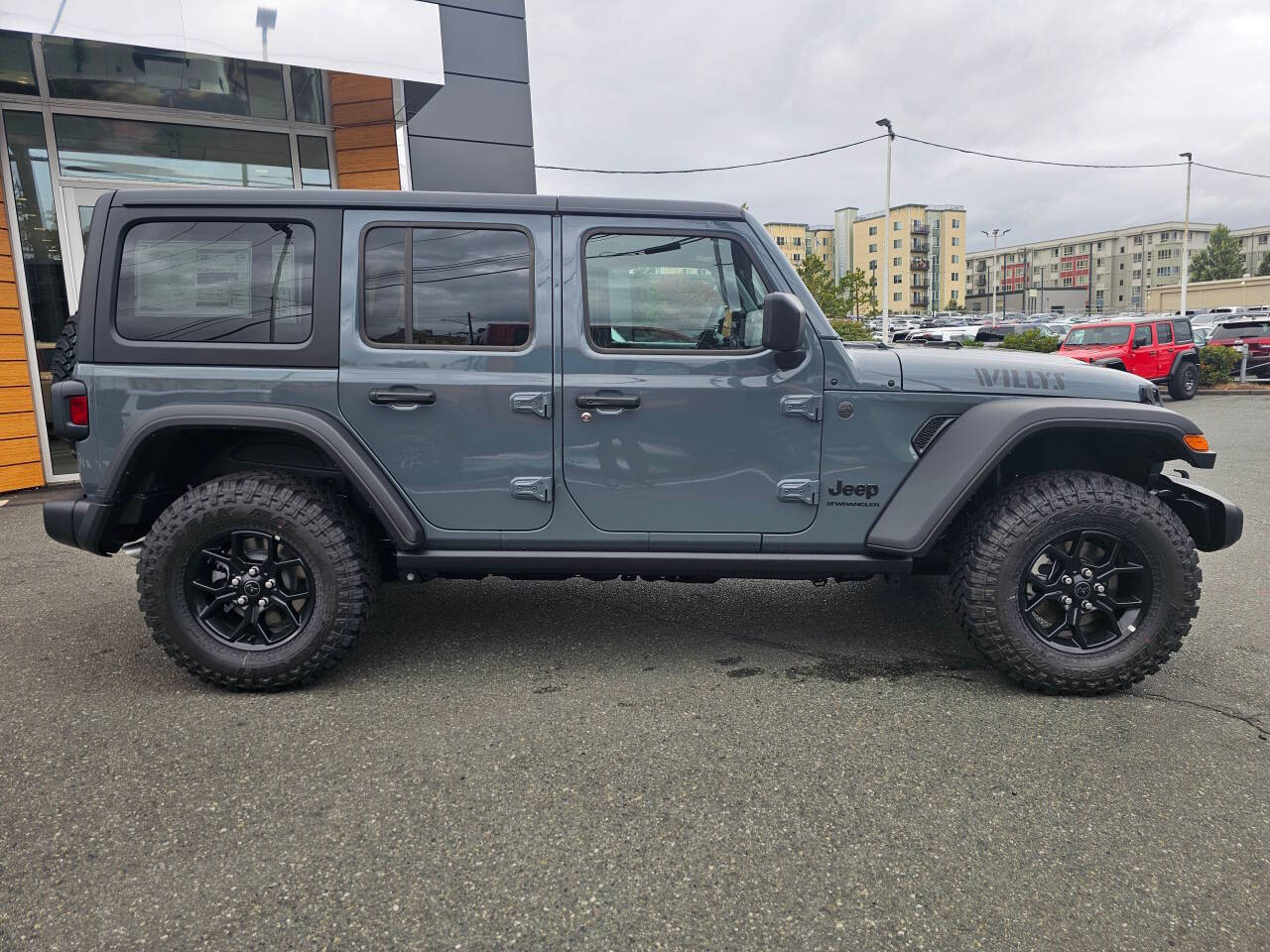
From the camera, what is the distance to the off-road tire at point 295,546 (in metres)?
3.07

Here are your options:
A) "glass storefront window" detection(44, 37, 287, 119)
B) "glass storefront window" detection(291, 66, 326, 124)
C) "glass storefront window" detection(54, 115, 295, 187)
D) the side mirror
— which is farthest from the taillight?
"glass storefront window" detection(291, 66, 326, 124)

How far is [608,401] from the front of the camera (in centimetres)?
311

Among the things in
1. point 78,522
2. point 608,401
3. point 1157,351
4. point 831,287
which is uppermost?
point 831,287

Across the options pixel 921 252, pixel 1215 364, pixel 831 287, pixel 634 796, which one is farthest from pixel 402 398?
pixel 921 252

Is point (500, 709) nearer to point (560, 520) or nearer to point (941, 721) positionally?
point (560, 520)

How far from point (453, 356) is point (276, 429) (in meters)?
0.71

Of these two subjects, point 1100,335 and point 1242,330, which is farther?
point 1242,330

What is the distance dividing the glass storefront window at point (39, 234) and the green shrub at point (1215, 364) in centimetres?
1994

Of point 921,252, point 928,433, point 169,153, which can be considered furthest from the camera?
point 921,252

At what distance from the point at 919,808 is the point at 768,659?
1162 millimetres

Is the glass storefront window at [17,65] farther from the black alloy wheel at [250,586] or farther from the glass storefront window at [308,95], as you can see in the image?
the black alloy wheel at [250,586]

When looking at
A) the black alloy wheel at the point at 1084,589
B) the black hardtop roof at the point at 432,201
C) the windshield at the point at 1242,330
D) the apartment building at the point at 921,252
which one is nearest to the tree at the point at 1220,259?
the apartment building at the point at 921,252

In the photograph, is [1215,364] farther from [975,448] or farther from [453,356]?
[453,356]

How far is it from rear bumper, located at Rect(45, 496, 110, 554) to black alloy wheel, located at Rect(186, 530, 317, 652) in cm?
38
